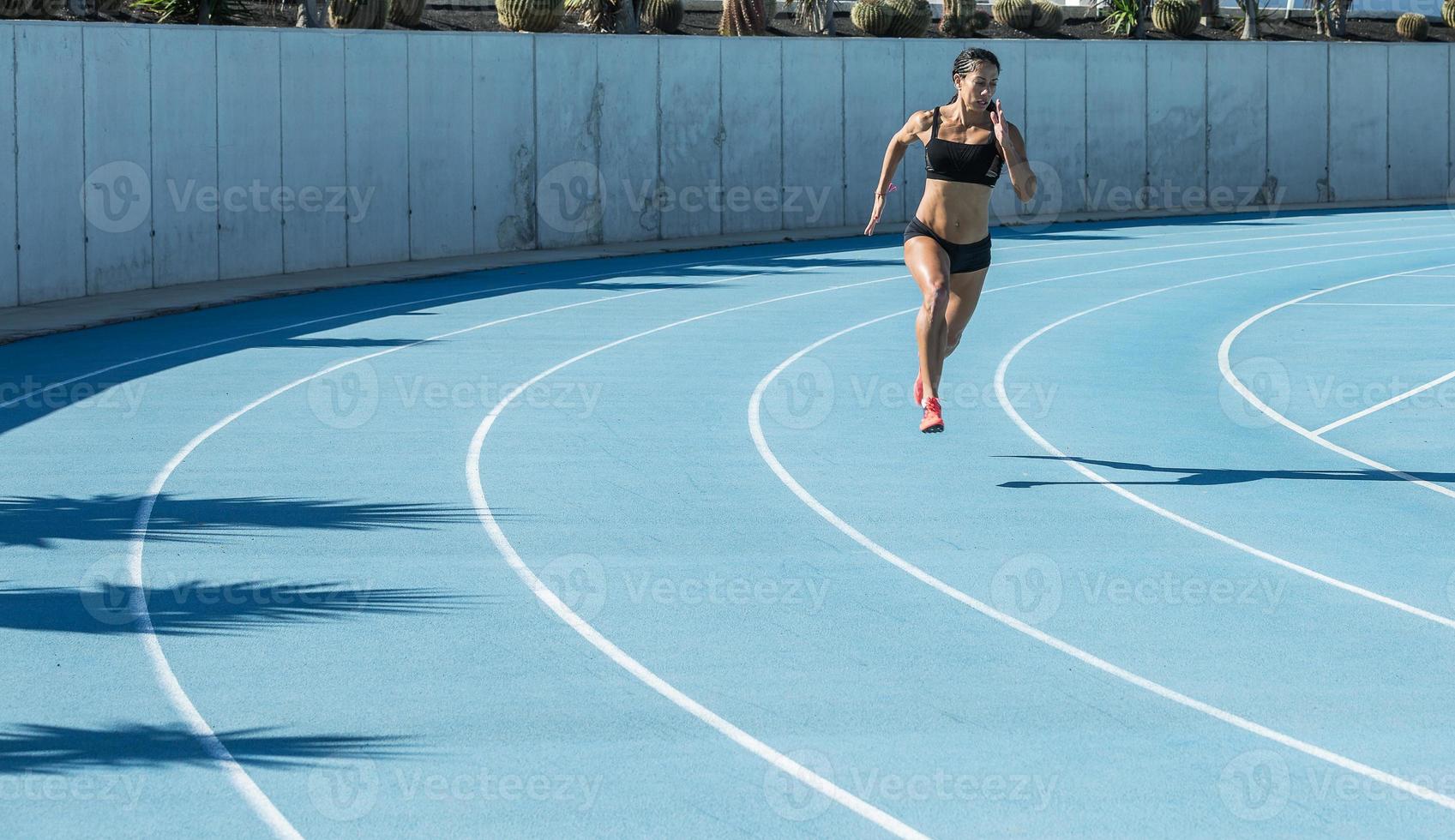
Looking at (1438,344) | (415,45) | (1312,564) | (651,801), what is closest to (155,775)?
(651,801)

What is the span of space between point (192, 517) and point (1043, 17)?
120 feet

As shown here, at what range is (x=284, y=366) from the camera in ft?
53.4

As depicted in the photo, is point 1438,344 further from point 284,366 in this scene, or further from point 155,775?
point 155,775

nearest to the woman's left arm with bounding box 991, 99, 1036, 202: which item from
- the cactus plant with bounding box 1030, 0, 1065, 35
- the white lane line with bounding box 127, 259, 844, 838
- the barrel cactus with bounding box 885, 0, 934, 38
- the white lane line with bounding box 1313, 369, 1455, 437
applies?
the white lane line with bounding box 1313, 369, 1455, 437

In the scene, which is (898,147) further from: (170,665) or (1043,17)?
(1043,17)

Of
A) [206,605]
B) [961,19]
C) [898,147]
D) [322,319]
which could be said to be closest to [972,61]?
[898,147]

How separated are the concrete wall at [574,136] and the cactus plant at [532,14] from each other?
6.72 feet

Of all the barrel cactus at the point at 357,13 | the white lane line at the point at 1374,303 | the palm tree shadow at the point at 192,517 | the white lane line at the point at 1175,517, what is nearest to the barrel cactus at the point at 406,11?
the barrel cactus at the point at 357,13

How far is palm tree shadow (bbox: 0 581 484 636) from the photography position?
7691 mm

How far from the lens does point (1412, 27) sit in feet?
153

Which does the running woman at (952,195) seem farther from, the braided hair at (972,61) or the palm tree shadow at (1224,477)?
the palm tree shadow at (1224,477)

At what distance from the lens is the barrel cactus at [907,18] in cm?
3884

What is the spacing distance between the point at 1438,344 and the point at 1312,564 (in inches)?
389

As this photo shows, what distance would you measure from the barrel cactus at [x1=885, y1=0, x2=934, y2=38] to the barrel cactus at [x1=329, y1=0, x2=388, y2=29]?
41.4ft
